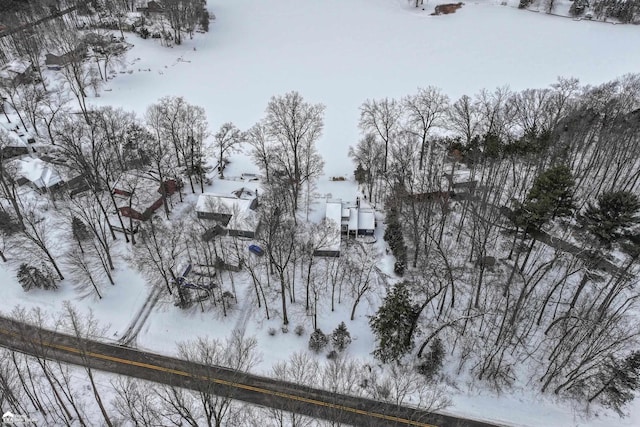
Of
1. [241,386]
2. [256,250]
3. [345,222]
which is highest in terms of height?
[345,222]

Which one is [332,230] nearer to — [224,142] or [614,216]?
[224,142]

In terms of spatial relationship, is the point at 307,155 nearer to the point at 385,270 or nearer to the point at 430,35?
the point at 385,270

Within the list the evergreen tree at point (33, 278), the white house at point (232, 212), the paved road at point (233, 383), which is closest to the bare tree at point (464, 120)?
the white house at point (232, 212)

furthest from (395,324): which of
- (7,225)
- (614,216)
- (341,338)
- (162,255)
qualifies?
(7,225)

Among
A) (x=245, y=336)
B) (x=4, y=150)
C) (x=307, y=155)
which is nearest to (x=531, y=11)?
(x=307, y=155)

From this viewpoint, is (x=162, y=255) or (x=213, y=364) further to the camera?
(x=162, y=255)

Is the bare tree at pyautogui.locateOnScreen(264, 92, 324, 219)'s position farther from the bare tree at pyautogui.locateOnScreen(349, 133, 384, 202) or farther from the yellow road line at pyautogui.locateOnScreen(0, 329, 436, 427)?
the yellow road line at pyautogui.locateOnScreen(0, 329, 436, 427)

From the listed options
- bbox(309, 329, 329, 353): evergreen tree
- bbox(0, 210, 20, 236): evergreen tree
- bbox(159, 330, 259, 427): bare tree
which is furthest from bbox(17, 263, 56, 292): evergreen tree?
bbox(309, 329, 329, 353): evergreen tree
